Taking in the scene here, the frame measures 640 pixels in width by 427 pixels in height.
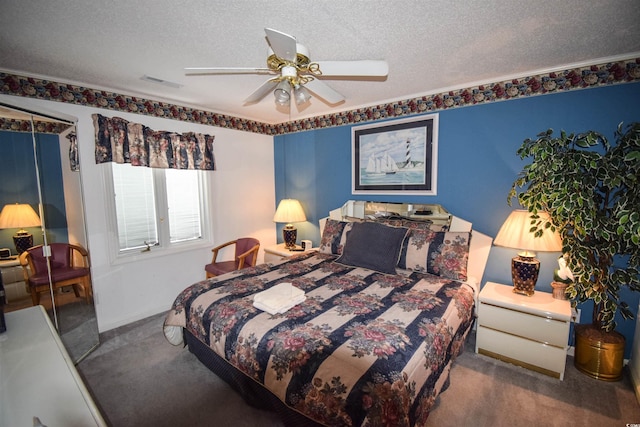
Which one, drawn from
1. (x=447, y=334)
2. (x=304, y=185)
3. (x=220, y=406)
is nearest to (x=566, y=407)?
(x=447, y=334)

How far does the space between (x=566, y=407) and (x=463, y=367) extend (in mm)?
636

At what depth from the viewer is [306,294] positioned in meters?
2.17

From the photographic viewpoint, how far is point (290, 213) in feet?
13.0

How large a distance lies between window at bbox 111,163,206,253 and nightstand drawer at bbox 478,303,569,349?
342 centimetres

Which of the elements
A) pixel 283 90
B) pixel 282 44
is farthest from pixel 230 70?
pixel 282 44

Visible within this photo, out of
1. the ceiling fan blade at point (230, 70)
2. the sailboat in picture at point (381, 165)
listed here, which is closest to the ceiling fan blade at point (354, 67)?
the ceiling fan blade at point (230, 70)

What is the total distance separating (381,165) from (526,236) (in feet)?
5.56

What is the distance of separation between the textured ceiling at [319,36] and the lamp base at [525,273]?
1.63 m

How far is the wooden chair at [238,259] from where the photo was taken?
3375 millimetres

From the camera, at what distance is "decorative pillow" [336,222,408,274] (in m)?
2.68

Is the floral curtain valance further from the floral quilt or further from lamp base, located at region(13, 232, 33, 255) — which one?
the floral quilt

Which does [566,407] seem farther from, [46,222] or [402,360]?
[46,222]

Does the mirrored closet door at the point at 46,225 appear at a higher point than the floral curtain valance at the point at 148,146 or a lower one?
lower

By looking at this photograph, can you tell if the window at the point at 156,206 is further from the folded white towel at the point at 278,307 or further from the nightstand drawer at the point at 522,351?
the nightstand drawer at the point at 522,351
